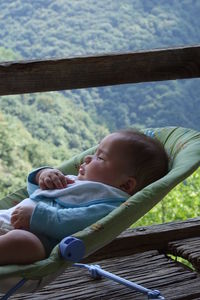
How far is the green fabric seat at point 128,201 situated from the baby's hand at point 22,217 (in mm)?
182

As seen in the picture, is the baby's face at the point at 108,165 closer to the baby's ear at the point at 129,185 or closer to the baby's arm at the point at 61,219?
the baby's ear at the point at 129,185

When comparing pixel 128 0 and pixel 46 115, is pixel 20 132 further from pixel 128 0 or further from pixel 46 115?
pixel 128 0

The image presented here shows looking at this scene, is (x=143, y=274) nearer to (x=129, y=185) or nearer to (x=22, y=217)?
(x=129, y=185)

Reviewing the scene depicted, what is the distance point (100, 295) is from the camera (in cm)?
195

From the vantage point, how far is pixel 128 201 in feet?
5.20

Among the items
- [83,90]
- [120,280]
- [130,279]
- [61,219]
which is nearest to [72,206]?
[61,219]

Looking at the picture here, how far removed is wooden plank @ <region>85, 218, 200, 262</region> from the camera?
7.34 feet

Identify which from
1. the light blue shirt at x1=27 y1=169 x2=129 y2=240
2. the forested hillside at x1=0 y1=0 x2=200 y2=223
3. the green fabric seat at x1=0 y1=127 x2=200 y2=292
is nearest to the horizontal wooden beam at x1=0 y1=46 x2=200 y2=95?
the green fabric seat at x1=0 y1=127 x2=200 y2=292

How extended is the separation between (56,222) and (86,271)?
0.64m

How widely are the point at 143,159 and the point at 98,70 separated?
395 millimetres

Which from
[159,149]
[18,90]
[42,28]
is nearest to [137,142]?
[159,149]

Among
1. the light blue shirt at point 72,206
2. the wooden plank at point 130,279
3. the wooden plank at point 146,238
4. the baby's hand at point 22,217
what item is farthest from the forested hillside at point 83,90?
the baby's hand at point 22,217

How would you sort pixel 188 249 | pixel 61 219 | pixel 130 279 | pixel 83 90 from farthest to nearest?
pixel 83 90 < pixel 188 249 < pixel 130 279 < pixel 61 219

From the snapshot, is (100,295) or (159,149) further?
(100,295)
